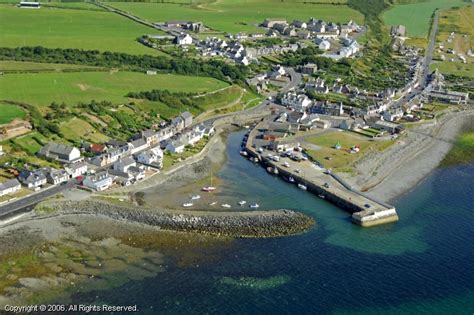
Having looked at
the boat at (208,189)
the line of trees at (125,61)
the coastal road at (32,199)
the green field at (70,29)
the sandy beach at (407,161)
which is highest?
the green field at (70,29)

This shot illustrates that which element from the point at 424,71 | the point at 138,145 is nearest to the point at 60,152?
the point at 138,145

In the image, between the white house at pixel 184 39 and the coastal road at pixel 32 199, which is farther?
the white house at pixel 184 39

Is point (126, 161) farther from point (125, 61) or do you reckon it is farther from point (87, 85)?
point (125, 61)

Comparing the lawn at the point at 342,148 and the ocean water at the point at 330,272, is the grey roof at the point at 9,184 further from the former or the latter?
the lawn at the point at 342,148

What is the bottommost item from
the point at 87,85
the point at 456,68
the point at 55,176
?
the point at 55,176

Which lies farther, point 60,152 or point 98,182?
point 60,152

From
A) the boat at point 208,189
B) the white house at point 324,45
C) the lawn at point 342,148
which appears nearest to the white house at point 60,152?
the boat at point 208,189

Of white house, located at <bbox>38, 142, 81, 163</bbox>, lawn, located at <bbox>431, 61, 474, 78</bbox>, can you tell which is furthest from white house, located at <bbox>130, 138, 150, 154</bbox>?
lawn, located at <bbox>431, 61, 474, 78</bbox>

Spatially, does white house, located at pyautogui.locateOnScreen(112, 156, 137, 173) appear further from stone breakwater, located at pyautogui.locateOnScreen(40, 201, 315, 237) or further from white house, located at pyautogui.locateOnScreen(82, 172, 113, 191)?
stone breakwater, located at pyautogui.locateOnScreen(40, 201, 315, 237)
